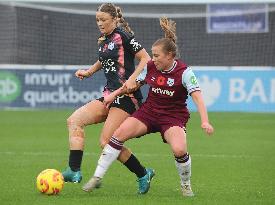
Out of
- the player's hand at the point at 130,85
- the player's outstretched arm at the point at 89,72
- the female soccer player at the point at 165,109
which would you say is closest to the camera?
the female soccer player at the point at 165,109

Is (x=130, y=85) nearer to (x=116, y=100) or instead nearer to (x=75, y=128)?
(x=116, y=100)

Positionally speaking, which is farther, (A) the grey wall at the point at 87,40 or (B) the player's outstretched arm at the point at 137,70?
(A) the grey wall at the point at 87,40

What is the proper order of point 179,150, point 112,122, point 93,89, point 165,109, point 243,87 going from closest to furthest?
point 179,150, point 165,109, point 112,122, point 243,87, point 93,89

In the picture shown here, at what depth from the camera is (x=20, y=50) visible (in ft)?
93.0

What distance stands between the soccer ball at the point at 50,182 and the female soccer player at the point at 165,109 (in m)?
0.28

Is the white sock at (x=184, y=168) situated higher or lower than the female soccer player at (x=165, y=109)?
lower

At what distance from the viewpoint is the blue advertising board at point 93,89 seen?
23.8 metres

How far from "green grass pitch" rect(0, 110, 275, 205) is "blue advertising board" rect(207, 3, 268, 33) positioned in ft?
23.0

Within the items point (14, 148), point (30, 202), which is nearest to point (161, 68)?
point (30, 202)

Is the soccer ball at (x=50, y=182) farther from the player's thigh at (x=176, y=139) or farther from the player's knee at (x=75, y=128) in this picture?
the player's thigh at (x=176, y=139)

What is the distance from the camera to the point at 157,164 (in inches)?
496

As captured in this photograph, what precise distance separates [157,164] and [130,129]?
3704 mm

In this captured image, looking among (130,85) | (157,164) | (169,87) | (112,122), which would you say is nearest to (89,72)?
(112,122)

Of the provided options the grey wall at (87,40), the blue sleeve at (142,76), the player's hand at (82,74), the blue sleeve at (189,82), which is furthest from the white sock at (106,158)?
the grey wall at (87,40)
